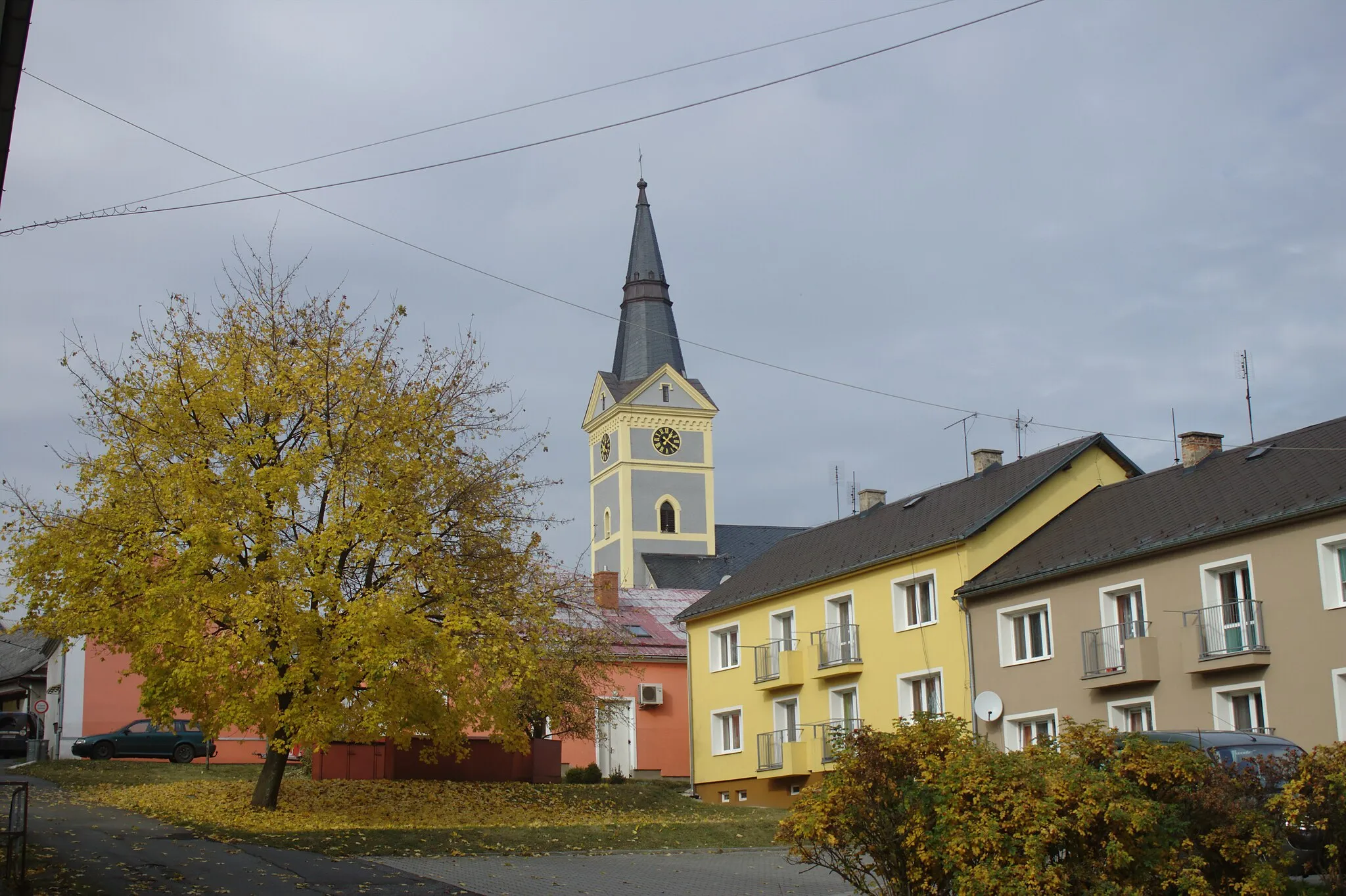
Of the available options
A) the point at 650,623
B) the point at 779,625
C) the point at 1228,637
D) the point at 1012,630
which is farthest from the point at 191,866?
the point at 650,623

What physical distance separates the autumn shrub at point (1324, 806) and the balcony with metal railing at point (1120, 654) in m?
15.1

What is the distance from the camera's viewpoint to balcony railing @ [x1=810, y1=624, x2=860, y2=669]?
36.3 metres

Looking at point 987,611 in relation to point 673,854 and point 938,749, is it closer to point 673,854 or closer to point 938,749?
point 673,854

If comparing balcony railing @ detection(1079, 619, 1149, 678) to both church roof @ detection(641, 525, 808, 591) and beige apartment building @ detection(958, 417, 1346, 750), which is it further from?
church roof @ detection(641, 525, 808, 591)

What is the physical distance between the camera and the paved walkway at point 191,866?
16344mm

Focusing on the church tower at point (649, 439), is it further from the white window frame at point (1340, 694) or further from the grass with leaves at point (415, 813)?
the white window frame at point (1340, 694)

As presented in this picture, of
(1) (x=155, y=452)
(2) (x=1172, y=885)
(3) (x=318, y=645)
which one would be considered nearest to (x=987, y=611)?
(3) (x=318, y=645)

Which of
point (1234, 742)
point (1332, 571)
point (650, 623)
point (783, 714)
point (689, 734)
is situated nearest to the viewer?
point (1234, 742)

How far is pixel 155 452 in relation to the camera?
2473 centimetres

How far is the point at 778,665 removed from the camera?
38531mm

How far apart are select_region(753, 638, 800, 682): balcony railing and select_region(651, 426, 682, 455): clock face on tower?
187ft

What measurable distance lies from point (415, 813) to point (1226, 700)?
15671 mm

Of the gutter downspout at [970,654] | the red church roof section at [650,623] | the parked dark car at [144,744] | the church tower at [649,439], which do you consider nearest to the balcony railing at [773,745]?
the red church roof section at [650,623]

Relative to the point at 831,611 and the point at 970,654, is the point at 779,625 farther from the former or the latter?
the point at 970,654
